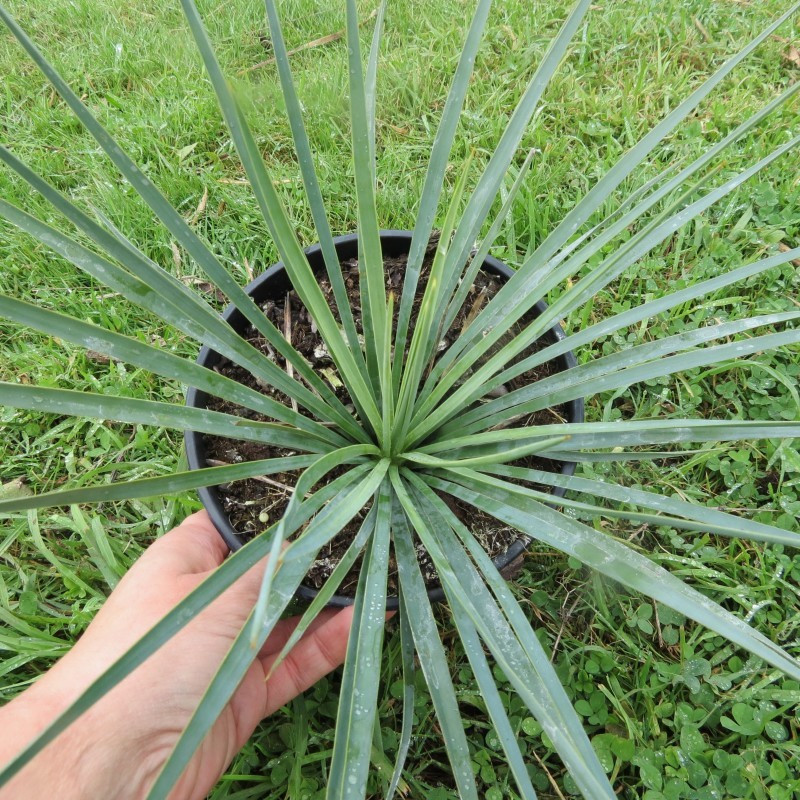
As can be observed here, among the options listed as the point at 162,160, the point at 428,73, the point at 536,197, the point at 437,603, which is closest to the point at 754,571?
the point at 437,603

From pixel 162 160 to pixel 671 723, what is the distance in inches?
61.9

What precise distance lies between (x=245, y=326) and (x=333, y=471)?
281 mm

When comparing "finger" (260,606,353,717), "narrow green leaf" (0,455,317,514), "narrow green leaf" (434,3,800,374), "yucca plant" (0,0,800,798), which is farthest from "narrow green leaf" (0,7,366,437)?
"finger" (260,606,353,717)

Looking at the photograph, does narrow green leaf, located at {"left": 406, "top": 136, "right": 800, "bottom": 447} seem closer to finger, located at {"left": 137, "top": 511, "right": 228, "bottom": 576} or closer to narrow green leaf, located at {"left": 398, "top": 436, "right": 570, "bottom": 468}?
narrow green leaf, located at {"left": 398, "top": 436, "right": 570, "bottom": 468}

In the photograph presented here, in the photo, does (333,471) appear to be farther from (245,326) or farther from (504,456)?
(504,456)

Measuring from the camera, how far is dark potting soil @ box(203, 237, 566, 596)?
868 mm

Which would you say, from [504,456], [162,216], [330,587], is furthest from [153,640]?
[162,216]

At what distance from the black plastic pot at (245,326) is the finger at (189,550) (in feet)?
0.32

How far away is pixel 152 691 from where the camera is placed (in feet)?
2.44

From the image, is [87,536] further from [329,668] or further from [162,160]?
[162,160]

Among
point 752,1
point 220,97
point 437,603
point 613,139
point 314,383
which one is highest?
point 752,1

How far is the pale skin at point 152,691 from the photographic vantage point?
2.33 ft

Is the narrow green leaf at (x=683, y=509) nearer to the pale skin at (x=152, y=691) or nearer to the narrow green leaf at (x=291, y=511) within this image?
the narrow green leaf at (x=291, y=511)

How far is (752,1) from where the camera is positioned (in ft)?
5.54
